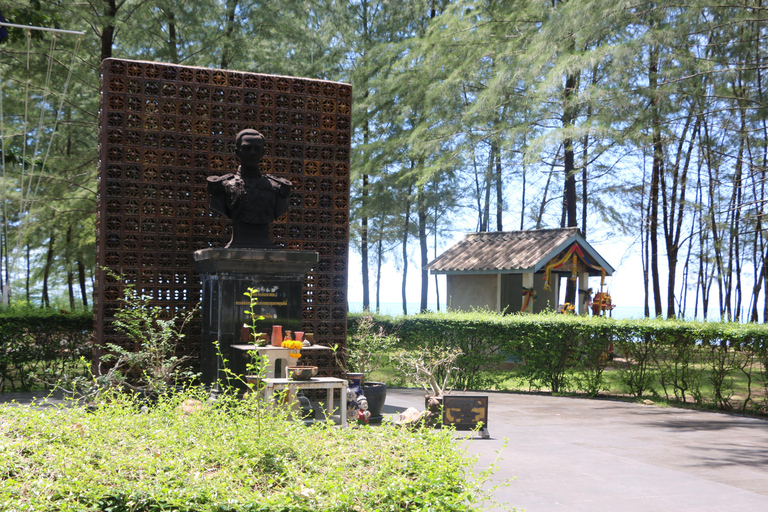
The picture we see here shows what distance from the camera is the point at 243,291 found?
8258 millimetres

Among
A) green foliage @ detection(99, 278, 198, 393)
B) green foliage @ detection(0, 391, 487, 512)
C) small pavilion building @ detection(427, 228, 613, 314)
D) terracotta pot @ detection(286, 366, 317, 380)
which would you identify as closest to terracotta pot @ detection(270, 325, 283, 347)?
terracotta pot @ detection(286, 366, 317, 380)

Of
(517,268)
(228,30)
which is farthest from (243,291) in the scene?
(517,268)

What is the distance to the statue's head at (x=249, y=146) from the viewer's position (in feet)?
28.0

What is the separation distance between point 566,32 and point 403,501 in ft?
37.8

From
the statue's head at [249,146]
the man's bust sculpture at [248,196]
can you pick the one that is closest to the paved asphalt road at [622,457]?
the man's bust sculpture at [248,196]

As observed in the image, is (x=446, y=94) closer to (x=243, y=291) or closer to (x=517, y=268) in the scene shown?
(x=517, y=268)

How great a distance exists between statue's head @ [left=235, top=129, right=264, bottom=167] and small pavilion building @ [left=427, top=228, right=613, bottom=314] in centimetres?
1067

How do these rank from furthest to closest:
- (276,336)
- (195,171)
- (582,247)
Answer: (582,247)
(195,171)
(276,336)

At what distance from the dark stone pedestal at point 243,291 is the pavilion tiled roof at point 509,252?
1070 cm

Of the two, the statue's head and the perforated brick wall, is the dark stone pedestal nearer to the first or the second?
the perforated brick wall

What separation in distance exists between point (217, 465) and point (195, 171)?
21.1 ft

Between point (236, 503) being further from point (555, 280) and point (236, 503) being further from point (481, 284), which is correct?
point (555, 280)

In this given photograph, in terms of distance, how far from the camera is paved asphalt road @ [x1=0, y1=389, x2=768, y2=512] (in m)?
5.59

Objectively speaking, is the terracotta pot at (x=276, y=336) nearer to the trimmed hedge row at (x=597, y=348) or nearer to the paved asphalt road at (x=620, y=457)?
the paved asphalt road at (x=620, y=457)
